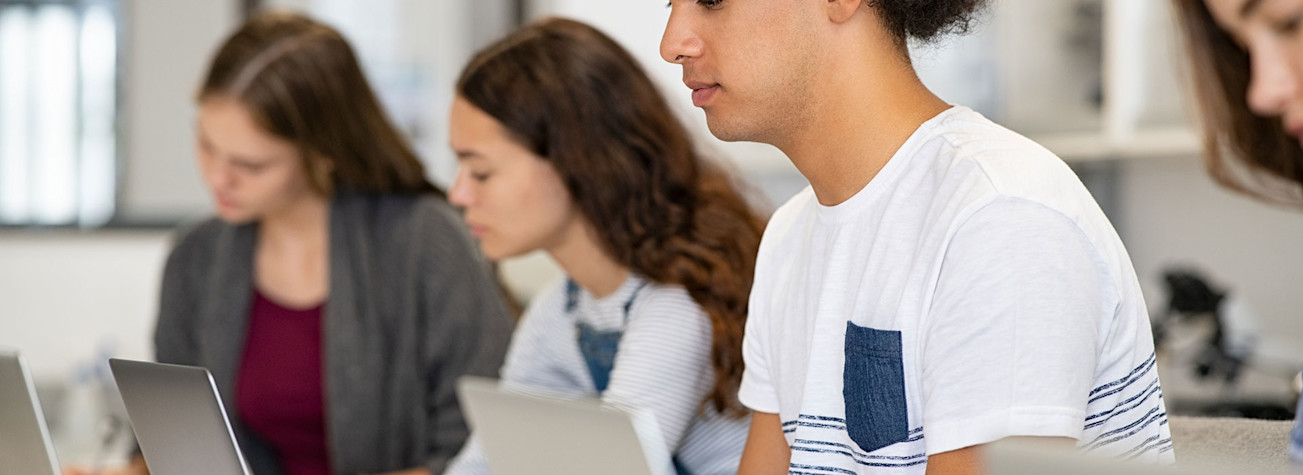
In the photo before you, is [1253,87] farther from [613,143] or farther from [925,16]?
[613,143]

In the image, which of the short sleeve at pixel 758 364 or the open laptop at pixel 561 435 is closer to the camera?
the open laptop at pixel 561 435

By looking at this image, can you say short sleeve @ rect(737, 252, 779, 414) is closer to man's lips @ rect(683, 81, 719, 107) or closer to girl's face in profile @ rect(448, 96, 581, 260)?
man's lips @ rect(683, 81, 719, 107)

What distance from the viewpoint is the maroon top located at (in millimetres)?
1821

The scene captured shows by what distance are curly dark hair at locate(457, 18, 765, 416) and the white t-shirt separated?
42cm

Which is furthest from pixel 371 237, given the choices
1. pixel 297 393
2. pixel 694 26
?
pixel 694 26

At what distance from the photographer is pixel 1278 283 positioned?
7.24ft

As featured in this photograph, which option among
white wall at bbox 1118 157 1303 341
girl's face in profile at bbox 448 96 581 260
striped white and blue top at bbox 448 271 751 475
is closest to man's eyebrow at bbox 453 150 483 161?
girl's face in profile at bbox 448 96 581 260

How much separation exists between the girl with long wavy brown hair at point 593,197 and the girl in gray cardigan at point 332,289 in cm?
31

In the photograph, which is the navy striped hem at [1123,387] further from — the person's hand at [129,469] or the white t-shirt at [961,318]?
the person's hand at [129,469]

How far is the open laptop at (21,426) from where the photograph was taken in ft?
3.35

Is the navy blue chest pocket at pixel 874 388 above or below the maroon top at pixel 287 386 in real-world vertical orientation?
above

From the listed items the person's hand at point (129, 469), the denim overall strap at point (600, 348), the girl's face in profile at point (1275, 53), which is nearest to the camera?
the girl's face in profile at point (1275, 53)

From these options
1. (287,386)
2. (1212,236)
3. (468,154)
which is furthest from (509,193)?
(1212,236)

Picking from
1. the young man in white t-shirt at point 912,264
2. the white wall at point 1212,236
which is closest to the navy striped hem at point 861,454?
the young man in white t-shirt at point 912,264
